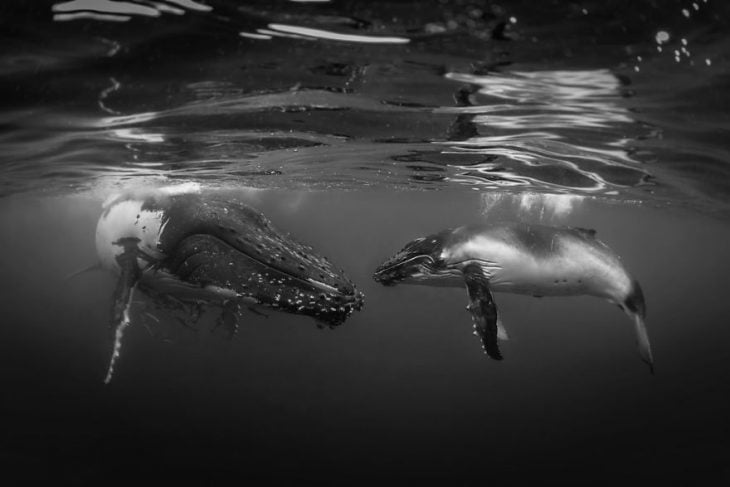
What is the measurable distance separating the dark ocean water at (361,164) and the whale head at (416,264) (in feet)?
8.67

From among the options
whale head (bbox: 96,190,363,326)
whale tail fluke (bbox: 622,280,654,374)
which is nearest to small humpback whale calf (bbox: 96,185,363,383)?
whale head (bbox: 96,190,363,326)

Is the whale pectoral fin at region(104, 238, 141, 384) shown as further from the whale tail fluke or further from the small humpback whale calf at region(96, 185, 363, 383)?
the whale tail fluke

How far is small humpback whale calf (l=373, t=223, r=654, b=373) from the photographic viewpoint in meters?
9.20

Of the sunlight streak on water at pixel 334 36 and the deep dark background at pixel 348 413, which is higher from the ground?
the sunlight streak on water at pixel 334 36

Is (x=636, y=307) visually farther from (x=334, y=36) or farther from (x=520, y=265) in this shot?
(x=334, y=36)

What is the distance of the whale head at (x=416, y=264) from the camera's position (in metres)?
9.08

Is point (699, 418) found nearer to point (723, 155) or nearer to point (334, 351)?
point (723, 155)

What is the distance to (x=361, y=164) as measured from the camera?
1716cm

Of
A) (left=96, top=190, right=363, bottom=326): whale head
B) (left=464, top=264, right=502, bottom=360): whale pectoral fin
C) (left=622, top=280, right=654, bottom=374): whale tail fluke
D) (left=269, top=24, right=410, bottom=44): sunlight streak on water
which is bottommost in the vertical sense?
(left=622, top=280, right=654, bottom=374): whale tail fluke

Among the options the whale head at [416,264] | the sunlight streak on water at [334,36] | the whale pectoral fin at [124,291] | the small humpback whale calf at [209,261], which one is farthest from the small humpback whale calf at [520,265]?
the whale pectoral fin at [124,291]

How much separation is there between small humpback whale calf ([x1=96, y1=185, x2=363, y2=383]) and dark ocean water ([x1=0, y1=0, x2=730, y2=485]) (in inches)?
30.7

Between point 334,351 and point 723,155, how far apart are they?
87.1ft

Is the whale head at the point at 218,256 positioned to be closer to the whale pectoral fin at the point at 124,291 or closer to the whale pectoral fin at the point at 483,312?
the whale pectoral fin at the point at 124,291

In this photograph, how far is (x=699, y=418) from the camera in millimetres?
21812
